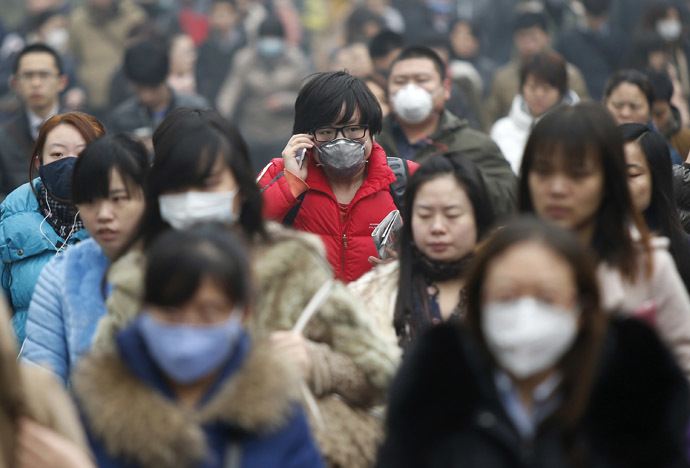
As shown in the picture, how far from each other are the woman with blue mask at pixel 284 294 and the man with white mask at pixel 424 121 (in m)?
3.91

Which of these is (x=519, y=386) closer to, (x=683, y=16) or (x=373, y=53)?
(x=373, y=53)

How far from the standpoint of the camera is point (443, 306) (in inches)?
199

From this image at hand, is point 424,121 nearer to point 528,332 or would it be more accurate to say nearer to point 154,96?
point 154,96

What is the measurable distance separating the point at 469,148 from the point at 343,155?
7.48 ft

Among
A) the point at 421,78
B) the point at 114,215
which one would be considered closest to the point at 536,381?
the point at 114,215

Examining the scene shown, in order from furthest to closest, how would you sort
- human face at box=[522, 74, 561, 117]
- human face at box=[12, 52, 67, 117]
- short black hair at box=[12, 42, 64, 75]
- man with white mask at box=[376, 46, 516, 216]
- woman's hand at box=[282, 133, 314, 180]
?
short black hair at box=[12, 42, 64, 75] < human face at box=[522, 74, 561, 117] < human face at box=[12, 52, 67, 117] < man with white mask at box=[376, 46, 516, 216] < woman's hand at box=[282, 133, 314, 180]

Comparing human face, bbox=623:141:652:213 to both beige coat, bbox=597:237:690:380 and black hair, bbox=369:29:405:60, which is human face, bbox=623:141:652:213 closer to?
beige coat, bbox=597:237:690:380

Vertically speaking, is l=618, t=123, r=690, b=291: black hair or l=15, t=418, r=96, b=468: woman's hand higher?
l=618, t=123, r=690, b=291: black hair

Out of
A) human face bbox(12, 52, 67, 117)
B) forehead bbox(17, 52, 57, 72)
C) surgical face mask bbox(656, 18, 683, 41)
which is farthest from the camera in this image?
surgical face mask bbox(656, 18, 683, 41)

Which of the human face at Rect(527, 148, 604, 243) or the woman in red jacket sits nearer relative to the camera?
the human face at Rect(527, 148, 604, 243)

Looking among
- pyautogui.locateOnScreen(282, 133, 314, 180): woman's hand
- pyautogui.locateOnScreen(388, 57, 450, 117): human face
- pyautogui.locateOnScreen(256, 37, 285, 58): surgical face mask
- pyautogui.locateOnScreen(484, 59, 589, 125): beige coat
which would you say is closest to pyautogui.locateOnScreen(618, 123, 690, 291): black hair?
pyautogui.locateOnScreen(282, 133, 314, 180): woman's hand

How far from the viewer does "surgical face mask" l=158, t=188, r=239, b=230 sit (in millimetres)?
4520

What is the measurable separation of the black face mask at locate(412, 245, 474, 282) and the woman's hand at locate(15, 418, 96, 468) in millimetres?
1975

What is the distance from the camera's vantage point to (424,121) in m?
8.80
